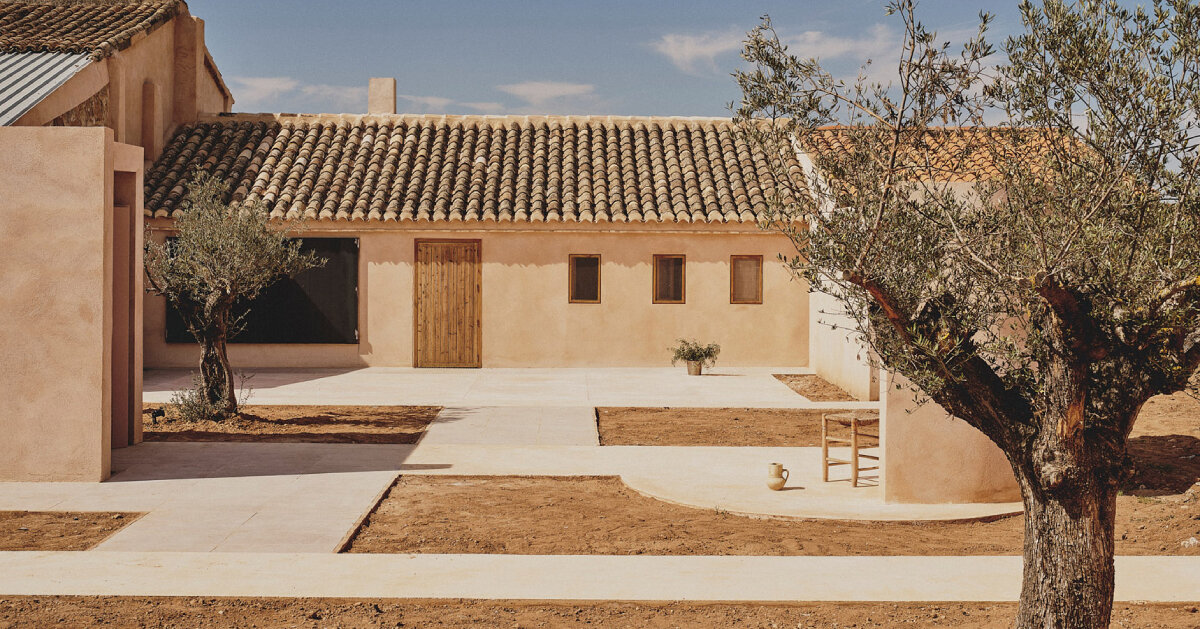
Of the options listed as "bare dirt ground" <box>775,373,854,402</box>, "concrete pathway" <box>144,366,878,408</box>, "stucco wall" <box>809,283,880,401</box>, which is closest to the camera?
"concrete pathway" <box>144,366,878,408</box>

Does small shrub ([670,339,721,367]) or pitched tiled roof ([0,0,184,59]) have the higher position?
pitched tiled roof ([0,0,184,59])

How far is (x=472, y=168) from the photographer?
22.3m

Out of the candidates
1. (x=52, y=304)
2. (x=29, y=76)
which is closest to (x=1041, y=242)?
(x=52, y=304)

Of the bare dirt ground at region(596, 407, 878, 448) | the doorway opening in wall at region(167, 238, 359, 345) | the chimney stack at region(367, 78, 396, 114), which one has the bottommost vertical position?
the bare dirt ground at region(596, 407, 878, 448)

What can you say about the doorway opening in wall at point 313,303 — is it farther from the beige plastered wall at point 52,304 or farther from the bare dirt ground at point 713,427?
the beige plastered wall at point 52,304

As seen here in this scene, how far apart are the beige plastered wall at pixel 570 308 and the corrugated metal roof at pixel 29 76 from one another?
537 centimetres

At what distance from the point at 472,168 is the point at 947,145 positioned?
687 inches

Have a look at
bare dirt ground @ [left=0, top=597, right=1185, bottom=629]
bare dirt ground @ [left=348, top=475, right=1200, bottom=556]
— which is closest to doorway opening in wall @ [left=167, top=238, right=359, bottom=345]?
bare dirt ground @ [left=348, top=475, right=1200, bottom=556]

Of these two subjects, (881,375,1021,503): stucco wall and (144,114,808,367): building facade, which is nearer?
(881,375,1021,503): stucco wall

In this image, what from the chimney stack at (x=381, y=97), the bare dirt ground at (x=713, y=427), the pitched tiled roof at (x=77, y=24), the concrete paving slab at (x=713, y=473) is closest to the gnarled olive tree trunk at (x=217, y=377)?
the concrete paving slab at (x=713, y=473)

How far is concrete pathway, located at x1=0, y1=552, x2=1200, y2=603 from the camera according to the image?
21.0 feet

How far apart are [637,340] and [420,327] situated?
4247 millimetres

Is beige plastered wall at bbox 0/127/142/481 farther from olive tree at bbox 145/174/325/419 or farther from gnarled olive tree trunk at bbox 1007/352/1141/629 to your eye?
gnarled olive tree trunk at bbox 1007/352/1141/629

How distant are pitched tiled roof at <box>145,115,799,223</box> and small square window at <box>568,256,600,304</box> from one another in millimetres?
1020
